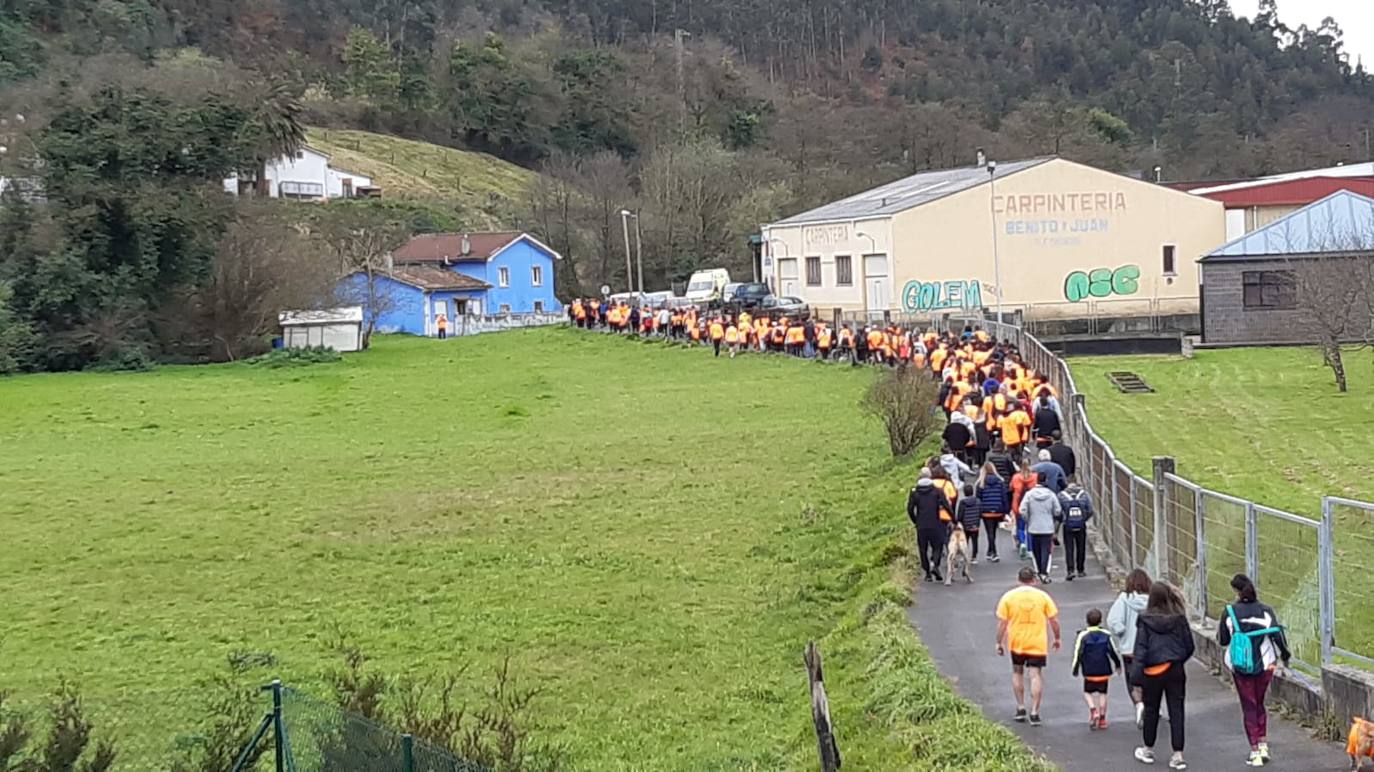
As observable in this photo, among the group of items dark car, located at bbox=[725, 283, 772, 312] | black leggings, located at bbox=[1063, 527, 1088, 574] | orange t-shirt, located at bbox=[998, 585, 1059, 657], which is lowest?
black leggings, located at bbox=[1063, 527, 1088, 574]

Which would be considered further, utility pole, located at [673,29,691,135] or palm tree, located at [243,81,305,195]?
utility pole, located at [673,29,691,135]

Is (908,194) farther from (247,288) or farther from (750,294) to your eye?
(247,288)

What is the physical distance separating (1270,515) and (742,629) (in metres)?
6.83

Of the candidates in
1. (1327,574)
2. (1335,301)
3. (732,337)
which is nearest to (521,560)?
(1327,574)

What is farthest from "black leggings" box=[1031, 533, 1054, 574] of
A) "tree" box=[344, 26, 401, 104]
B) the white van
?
"tree" box=[344, 26, 401, 104]

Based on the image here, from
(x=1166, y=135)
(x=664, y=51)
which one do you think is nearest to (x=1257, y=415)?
(x=1166, y=135)

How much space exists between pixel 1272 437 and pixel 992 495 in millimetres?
15661

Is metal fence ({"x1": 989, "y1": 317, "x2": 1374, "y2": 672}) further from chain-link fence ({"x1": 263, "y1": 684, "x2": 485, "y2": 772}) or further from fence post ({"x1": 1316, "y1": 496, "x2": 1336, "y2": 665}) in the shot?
chain-link fence ({"x1": 263, "y1": 684, "x2": 485, "y2": 772})

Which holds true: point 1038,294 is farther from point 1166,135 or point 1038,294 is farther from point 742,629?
point 1166,135

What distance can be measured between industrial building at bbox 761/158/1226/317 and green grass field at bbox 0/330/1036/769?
→ 21.1 meters

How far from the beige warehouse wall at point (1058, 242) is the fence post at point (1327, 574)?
48.7 metres

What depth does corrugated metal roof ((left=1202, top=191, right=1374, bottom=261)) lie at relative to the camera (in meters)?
51.3

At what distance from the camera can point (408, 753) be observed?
28.4 ft

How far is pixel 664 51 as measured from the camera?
5413 inches
